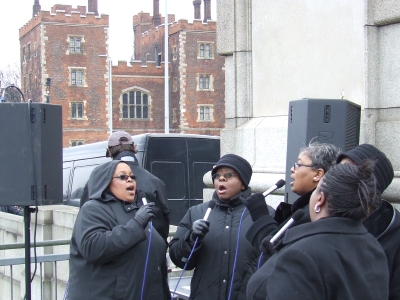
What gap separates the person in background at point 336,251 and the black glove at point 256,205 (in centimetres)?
73

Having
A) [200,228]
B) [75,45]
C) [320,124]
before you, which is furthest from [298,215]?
[75,45]

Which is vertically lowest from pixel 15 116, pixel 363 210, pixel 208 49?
pixel 363 210

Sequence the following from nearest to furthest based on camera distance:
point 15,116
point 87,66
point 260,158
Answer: point 15,116, point 260,158, point 87,66

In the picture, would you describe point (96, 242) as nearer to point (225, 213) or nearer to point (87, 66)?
point (225, 213)

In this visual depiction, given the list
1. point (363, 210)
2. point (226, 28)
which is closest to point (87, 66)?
point (226, 28)

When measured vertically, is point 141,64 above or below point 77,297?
above

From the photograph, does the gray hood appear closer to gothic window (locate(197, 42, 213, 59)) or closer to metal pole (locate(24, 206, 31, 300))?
metal pole (locate(24, 206, 31, 300))

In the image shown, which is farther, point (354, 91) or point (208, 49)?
point (208, 49)

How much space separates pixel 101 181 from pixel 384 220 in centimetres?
181

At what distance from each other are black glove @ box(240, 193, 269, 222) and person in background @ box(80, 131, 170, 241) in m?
1.74

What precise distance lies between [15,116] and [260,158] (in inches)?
86.0

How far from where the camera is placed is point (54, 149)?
518 cm

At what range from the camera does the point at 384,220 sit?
3.10 m

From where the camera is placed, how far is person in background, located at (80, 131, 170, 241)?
16.5ft
